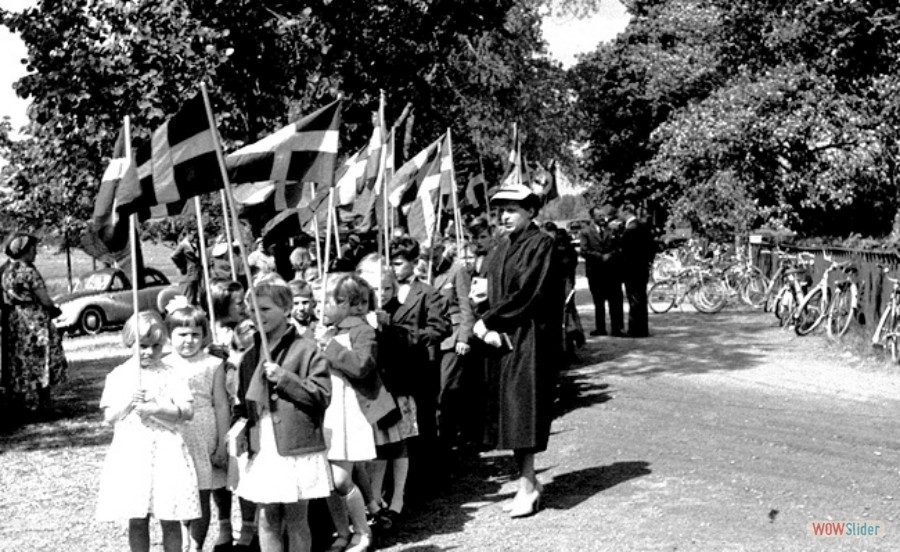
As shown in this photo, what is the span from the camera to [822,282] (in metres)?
16.7

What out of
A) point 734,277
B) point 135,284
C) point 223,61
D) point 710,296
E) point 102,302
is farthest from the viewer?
point 102,302

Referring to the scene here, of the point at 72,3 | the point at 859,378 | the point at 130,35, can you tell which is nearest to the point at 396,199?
the point at 130,35

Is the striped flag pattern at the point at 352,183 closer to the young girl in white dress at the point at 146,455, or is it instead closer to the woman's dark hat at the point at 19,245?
the woman's dark hat at the point at 19,245

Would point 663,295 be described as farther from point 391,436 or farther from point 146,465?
point 146,465

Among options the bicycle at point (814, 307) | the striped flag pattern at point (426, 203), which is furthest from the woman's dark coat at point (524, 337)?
the bicycle at point (814, 307)

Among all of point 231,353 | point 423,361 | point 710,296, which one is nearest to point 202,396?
point 231,353

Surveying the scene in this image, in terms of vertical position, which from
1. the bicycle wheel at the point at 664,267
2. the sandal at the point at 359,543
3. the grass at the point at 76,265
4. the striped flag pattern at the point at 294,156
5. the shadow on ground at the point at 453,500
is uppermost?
the grass at the point at 76,265

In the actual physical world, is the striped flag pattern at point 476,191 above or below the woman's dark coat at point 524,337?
above

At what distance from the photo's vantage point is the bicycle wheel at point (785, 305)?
59.4ft

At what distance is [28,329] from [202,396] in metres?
6.06

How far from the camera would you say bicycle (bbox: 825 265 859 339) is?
1532cm

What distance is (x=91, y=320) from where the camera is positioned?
1013 inches

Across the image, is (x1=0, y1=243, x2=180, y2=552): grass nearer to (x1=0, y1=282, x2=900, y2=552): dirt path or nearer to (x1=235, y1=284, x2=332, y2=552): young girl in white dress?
(x1=0, y1=282, x2=900, y2=552): dirt path

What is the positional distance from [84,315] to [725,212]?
15585 millimetres
